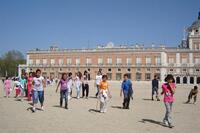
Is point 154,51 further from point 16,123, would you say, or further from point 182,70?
point 16,123

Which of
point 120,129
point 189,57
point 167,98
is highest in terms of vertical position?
point 189,57

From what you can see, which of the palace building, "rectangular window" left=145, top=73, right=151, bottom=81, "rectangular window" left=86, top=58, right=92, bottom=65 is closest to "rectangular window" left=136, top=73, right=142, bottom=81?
the palace building

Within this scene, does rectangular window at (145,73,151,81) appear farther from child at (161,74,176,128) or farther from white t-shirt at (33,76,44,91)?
child at (161,74,176,128)

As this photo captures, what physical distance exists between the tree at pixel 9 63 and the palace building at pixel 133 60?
18.0m

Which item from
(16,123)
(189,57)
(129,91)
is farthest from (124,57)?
(16,123)

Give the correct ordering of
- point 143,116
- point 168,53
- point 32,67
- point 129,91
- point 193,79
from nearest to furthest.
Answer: point 143,116, point 129,91, point 193,79, point 168,53, point 32,67

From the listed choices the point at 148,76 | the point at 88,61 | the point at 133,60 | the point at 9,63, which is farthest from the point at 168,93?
the point at 9,63

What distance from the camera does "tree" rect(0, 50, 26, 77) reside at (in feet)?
309

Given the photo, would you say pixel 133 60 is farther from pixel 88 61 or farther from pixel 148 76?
pixel 88 61

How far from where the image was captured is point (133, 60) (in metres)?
71.6

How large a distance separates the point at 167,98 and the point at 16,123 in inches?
187

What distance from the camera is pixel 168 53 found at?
7044cm

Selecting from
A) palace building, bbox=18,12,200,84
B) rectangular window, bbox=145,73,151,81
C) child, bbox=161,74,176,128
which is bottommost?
child, bbox=161,74,176,128

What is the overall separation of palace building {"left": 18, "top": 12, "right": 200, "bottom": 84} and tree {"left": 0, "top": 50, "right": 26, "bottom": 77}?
1797 centimetres
